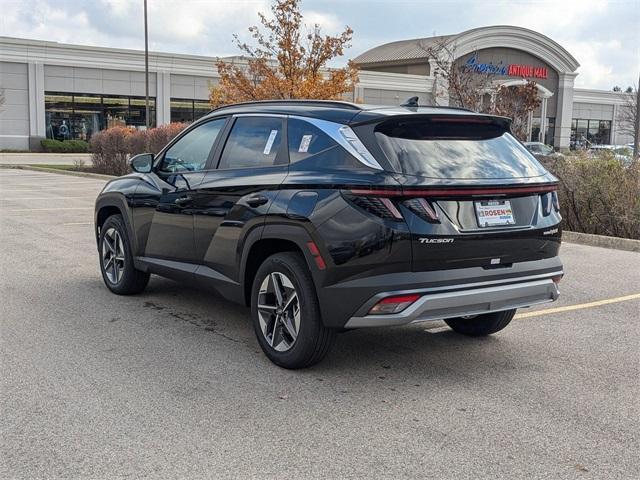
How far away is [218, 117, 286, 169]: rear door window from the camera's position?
5371 mm

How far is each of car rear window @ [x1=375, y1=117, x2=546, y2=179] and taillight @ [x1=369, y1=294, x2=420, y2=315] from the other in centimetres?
79

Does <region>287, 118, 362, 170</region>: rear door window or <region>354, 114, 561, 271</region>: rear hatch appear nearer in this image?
<region>354, 114, 561, 271</region>: rear hatch

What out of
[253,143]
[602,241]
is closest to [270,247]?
[253,143]

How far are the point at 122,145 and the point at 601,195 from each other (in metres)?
19.7

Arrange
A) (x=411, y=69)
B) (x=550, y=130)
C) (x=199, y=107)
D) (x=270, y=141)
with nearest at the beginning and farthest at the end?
1. (x=270, y=141)
2. (x=199, y=107)
3. (x=411, y=69)
4. (x=550, y=130)

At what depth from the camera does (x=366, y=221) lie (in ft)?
14.6

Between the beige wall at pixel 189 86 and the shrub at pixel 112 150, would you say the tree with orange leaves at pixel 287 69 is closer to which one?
the shrub at pixel 112 150

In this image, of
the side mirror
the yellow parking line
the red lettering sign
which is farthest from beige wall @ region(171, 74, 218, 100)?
the yellow parking line

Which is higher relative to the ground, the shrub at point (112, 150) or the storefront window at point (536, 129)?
the storefront window at point (536, 129)

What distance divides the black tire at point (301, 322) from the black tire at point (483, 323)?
1582mm

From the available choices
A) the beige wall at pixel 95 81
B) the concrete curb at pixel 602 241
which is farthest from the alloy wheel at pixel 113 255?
the beige wall at pixel 95 81

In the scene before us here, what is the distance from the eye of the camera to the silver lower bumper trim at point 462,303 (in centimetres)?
449

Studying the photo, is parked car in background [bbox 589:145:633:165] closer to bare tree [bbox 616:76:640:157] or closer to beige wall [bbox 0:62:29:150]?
bare tree [bbox 616:76:640:157]

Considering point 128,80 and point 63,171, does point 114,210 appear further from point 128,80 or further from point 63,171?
point 128,80
